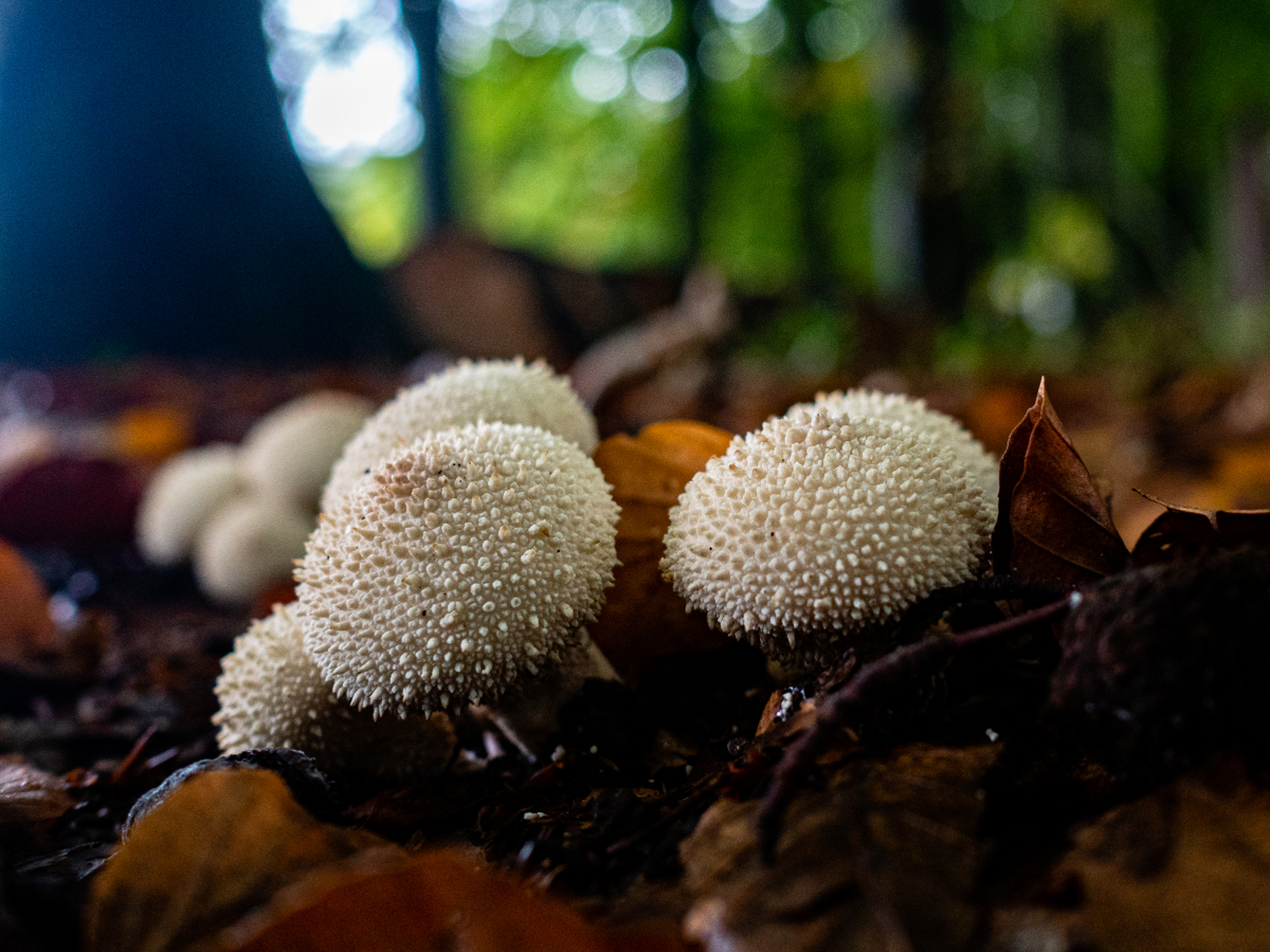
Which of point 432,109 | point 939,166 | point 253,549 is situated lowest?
point 253,549

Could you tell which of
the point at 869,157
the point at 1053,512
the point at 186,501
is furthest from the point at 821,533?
the point at 869,157

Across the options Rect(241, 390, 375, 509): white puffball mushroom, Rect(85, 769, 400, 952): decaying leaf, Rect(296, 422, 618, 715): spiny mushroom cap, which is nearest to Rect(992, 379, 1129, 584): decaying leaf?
Rect(296, 422, 618, 715): spiny mushroom cap

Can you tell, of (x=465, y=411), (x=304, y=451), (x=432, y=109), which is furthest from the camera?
(x=432, y=109)

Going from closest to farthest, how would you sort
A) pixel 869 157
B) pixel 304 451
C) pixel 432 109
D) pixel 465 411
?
1. pixel 465 411
2. pixel 304 451
3. pixel 432 109
4. pixel 869 157

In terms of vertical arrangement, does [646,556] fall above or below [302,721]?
above

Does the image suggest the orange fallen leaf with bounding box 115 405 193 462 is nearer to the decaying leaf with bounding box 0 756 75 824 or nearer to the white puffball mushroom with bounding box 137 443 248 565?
the white puffball mushroom with bounding box 137 443 248 565

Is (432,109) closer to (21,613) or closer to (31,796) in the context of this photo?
(21,613)

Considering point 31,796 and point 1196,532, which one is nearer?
point 1196,532
